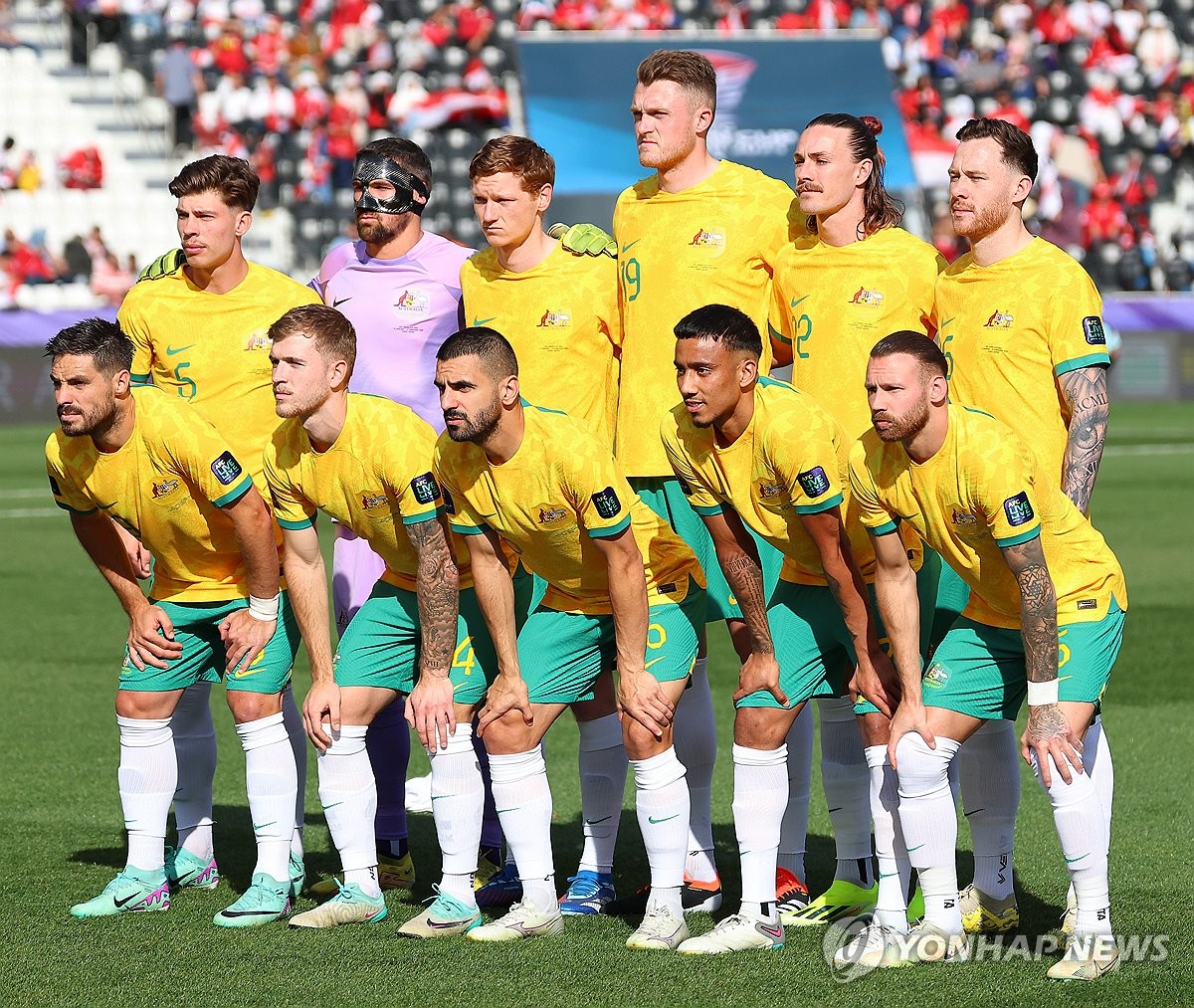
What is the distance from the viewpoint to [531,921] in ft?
19.4

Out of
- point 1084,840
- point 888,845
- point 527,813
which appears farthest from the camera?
point 527,813

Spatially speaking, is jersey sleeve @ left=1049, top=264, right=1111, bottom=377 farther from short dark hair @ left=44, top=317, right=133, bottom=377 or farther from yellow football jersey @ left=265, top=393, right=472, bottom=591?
short dark hair @ left=44, top=317, right=133, bottom=377

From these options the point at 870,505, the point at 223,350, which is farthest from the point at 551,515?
the point at 223,350

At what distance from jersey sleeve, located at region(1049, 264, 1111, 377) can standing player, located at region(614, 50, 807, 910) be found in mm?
1065

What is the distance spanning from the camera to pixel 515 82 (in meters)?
29.0

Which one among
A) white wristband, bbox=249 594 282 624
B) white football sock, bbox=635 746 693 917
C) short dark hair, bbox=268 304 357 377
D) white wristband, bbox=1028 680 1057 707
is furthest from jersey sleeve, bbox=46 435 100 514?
white wristband, bbox=1028 680 1057 707

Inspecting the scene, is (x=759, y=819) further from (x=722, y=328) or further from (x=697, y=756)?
(x=722, y=328)

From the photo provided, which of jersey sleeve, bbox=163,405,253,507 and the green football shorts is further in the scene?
the green football shorts

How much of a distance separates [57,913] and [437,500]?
6.53 ft

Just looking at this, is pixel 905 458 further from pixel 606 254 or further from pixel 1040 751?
pixel 606 254

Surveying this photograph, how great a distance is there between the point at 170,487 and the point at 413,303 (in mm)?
1291

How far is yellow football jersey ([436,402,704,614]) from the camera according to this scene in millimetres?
5695

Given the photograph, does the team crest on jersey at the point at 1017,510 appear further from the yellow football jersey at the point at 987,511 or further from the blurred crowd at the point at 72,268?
the blurred crowd at the point at 72,268

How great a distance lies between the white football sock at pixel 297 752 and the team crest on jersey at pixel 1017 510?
272 cm
